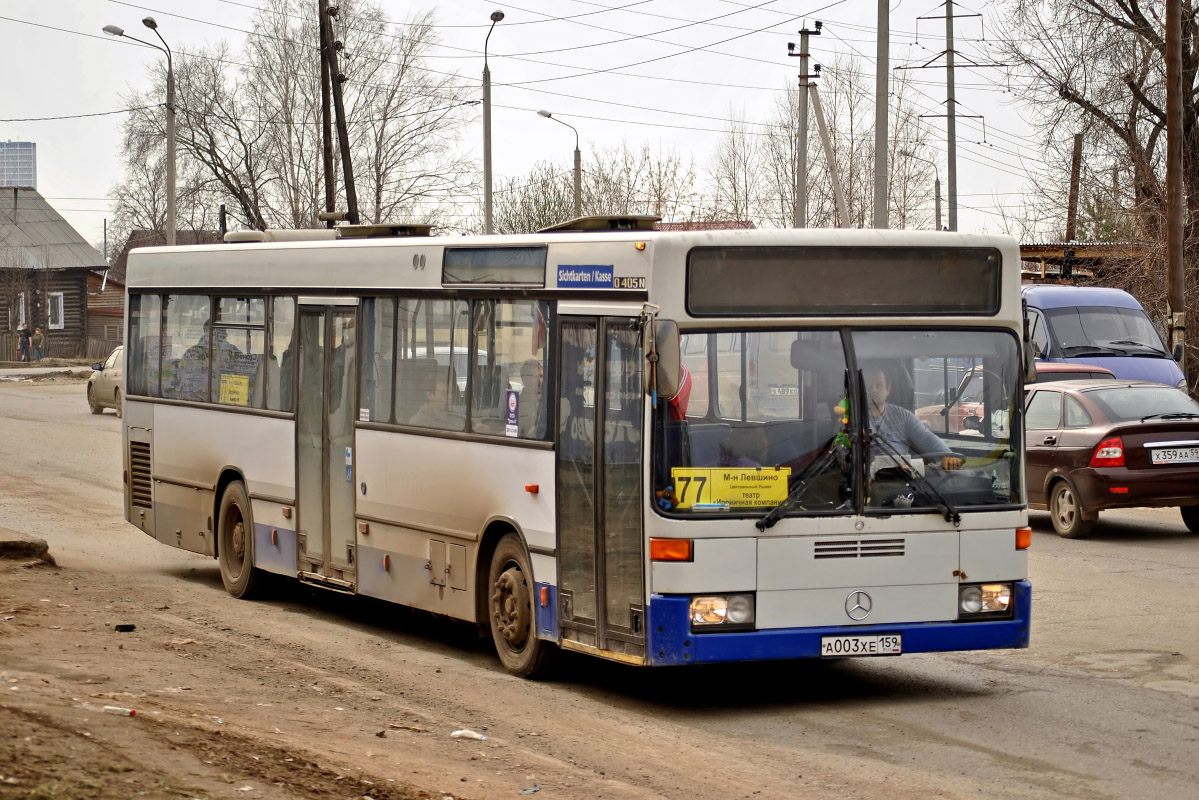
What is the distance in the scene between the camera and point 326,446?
12.6 metres

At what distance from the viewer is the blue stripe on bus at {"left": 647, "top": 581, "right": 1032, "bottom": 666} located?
8688mm

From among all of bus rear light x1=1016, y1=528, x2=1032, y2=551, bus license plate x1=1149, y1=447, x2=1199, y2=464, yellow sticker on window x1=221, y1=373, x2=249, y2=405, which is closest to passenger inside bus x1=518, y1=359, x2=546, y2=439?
bus rear light x1=1016, y1=528, x2=1032, y2=551

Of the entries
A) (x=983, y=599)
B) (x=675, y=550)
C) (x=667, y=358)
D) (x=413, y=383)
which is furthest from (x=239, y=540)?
(x=983, y=599)

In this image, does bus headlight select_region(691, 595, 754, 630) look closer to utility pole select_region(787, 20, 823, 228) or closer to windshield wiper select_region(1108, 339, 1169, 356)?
windshield wiper select_region(1108, 339, 1169, 356)

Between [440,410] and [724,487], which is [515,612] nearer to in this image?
[440,410]

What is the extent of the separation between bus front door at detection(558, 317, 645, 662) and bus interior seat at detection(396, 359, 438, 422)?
1769 millimetres

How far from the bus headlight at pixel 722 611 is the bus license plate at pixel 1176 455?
952 centimetres

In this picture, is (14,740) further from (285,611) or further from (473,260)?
(285,611)

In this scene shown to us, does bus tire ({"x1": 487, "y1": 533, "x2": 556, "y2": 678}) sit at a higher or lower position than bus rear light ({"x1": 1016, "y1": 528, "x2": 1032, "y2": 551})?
lower

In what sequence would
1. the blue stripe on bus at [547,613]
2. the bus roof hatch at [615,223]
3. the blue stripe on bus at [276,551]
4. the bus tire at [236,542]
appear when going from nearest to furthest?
the blue stripe on bus at [547,613] < the bus roof hatch at [615,223] < the blue stripe on bus at [276,551] < the bus tire at [236,542]

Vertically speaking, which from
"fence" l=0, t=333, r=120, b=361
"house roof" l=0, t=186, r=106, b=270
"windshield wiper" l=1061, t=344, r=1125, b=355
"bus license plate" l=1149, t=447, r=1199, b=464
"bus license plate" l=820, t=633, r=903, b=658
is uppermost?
"house roof" l=0, t=186, r=106, b=270

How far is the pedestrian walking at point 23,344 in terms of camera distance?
7300 centimetres

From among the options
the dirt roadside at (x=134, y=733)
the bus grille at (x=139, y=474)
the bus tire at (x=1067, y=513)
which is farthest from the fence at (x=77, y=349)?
the dirt roadside at (x=134, y=733)

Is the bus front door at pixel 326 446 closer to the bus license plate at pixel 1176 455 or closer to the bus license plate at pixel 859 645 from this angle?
the bus license plate at pixel 859 645
